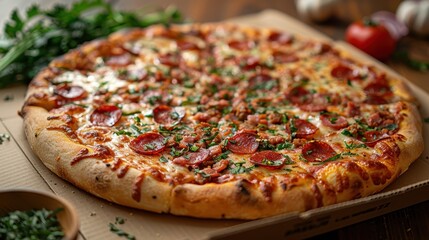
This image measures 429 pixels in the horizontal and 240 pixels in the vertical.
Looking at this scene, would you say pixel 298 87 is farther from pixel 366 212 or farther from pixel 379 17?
pixel 379 17

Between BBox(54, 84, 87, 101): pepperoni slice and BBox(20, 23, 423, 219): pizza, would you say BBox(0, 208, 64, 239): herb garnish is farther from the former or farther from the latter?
BBox(54, 84, 87, 101): pepperoni slice

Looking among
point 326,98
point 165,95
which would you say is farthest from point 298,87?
point 165,95

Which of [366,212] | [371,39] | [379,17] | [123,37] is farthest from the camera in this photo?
[379,17]

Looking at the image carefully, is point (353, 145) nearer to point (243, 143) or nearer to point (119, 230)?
point (243, 143)

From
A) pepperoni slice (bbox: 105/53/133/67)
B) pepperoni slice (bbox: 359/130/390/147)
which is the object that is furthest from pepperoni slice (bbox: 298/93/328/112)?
pepperoni slice (bbox: 105/53/133/67)

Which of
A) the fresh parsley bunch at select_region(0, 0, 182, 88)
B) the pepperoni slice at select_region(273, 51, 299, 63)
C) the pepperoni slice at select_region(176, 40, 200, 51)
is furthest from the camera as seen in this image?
the pepperoni slice at select_region(176, 40, 200, 51)

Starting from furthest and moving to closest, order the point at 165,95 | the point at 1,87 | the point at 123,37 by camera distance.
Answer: the point at 123,37, the point at 1,87, the point at 165,95

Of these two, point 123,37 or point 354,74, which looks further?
point 123,37
